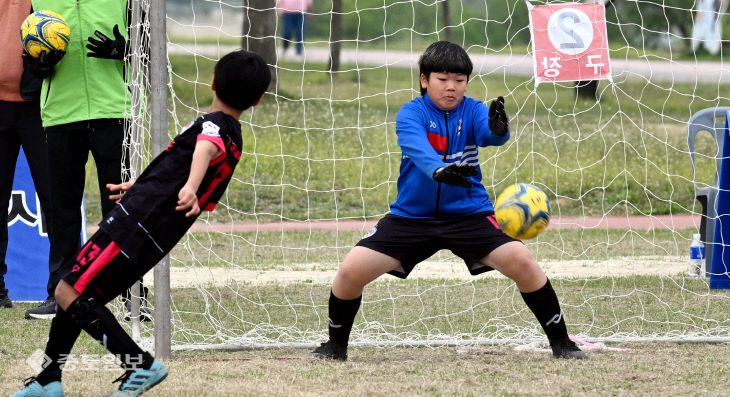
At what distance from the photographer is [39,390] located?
4281 mm

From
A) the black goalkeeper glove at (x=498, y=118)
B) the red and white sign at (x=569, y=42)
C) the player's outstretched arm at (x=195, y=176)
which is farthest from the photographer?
the red and white sign at (x=569, y=42)

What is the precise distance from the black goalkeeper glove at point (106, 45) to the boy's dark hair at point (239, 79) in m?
1.87

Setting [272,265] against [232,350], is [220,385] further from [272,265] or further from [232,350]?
[272,265]

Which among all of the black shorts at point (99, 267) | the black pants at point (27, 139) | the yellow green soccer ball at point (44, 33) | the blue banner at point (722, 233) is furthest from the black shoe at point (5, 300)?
the blue banner at point (722, 233)

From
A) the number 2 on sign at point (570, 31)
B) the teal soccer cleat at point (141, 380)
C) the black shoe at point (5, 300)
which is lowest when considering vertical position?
the black shoe at point (5, 300)

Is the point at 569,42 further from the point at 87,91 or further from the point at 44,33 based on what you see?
the point at 44,33

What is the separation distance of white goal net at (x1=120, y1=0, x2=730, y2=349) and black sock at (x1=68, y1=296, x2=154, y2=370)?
1.48 metres

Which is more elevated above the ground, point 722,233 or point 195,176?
point 195,176

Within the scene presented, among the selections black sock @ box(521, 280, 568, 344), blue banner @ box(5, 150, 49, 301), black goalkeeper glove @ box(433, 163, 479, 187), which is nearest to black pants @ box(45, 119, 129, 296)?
blue banner @ box(5, 150, 49, 301)

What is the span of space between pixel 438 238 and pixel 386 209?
6.88 metres

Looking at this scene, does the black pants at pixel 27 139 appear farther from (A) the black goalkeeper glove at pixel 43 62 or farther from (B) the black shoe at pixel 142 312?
(B) the black shoe at pixel 142 312

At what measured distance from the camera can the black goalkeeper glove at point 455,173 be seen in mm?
4629

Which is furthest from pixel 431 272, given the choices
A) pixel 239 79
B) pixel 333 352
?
pixel 239 79

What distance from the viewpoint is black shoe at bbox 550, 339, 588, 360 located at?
5.27 metres
